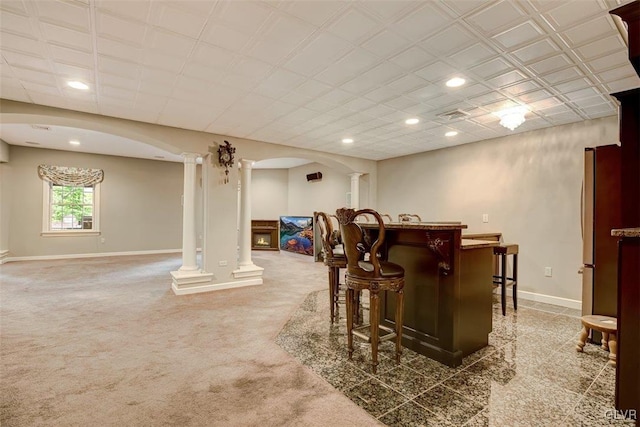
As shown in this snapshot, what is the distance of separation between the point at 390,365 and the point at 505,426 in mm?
833

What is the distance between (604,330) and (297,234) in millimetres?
7341

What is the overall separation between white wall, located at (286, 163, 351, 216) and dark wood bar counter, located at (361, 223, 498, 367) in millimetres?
5153

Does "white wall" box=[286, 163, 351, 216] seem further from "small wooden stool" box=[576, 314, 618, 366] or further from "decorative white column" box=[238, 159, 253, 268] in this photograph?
"small wooden stool" box=[576, 314, 618, 366]

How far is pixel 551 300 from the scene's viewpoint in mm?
4273

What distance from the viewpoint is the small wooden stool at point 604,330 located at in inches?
90.0

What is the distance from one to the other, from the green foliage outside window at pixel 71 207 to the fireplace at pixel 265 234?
4471 mm

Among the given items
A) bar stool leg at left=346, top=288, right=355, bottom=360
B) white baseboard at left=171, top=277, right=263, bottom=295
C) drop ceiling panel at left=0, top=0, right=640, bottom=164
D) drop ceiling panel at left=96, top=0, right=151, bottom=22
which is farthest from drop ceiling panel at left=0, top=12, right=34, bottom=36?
white baseboard at left=171, top=277, right=263, bottom=295

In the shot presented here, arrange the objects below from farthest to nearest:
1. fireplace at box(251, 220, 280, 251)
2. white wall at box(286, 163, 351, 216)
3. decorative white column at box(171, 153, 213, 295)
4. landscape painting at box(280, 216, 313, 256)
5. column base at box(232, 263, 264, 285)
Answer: fireplace at box(251, 220, 280, 251) → landscape painting at box(280, 216, 313, 256) → white wall at box(286, 163, 351, 216) → column base at box(232, 263, 264, 285) → decorative white column at box(171, 153, 213, 295)

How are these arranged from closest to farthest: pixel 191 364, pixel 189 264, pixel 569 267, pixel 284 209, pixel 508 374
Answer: pixel 508 374 → pixel 191 364 → pixel 569 267 → pixel 189 264 → pixel 284 209

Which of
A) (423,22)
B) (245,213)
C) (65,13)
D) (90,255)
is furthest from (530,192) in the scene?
(90,255)

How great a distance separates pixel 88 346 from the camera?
2660 mm

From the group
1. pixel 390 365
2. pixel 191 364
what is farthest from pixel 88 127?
pixel 390 365

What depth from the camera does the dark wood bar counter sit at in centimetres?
228

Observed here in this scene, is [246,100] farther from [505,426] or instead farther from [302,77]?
→ [505,426]
